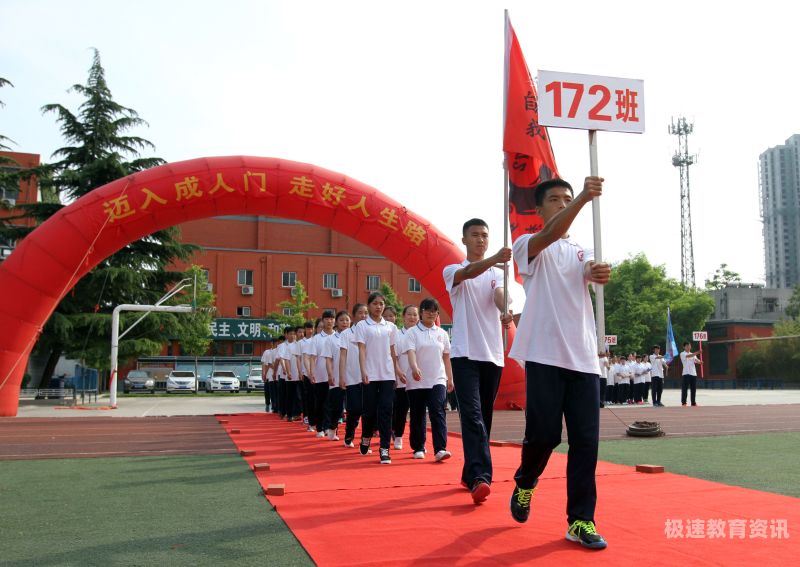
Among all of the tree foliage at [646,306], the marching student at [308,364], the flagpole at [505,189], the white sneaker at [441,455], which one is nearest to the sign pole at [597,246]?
the flagpole at [505,189]

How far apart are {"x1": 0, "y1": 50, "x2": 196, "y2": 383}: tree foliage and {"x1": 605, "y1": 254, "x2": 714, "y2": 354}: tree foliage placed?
30154 mm

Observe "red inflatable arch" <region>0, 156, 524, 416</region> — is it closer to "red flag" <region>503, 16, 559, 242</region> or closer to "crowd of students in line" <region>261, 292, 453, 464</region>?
"crowd of students in line" <region>261, 292, 453, 464</region>

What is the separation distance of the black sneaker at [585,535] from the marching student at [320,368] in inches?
251

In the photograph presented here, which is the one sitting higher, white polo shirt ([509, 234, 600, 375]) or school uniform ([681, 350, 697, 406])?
white polo shirt ([509, 234, 600, 375])

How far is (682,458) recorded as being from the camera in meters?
7.02

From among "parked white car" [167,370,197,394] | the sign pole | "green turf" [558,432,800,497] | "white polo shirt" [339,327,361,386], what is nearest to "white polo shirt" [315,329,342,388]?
"white polo shirt" [339,327,361,386]

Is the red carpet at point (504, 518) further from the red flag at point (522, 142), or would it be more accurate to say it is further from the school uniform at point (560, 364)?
the red flag at point (522, 142)

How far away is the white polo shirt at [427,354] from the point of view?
7273 mm

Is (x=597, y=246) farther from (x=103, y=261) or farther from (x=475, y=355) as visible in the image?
(x=103, y=261)

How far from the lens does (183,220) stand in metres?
15.0

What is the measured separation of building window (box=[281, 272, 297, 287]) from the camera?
47.4 m

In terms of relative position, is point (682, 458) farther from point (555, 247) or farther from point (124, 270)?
point (124, 270)

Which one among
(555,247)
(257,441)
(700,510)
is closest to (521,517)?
(700,510)

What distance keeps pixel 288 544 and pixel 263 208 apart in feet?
40.9
